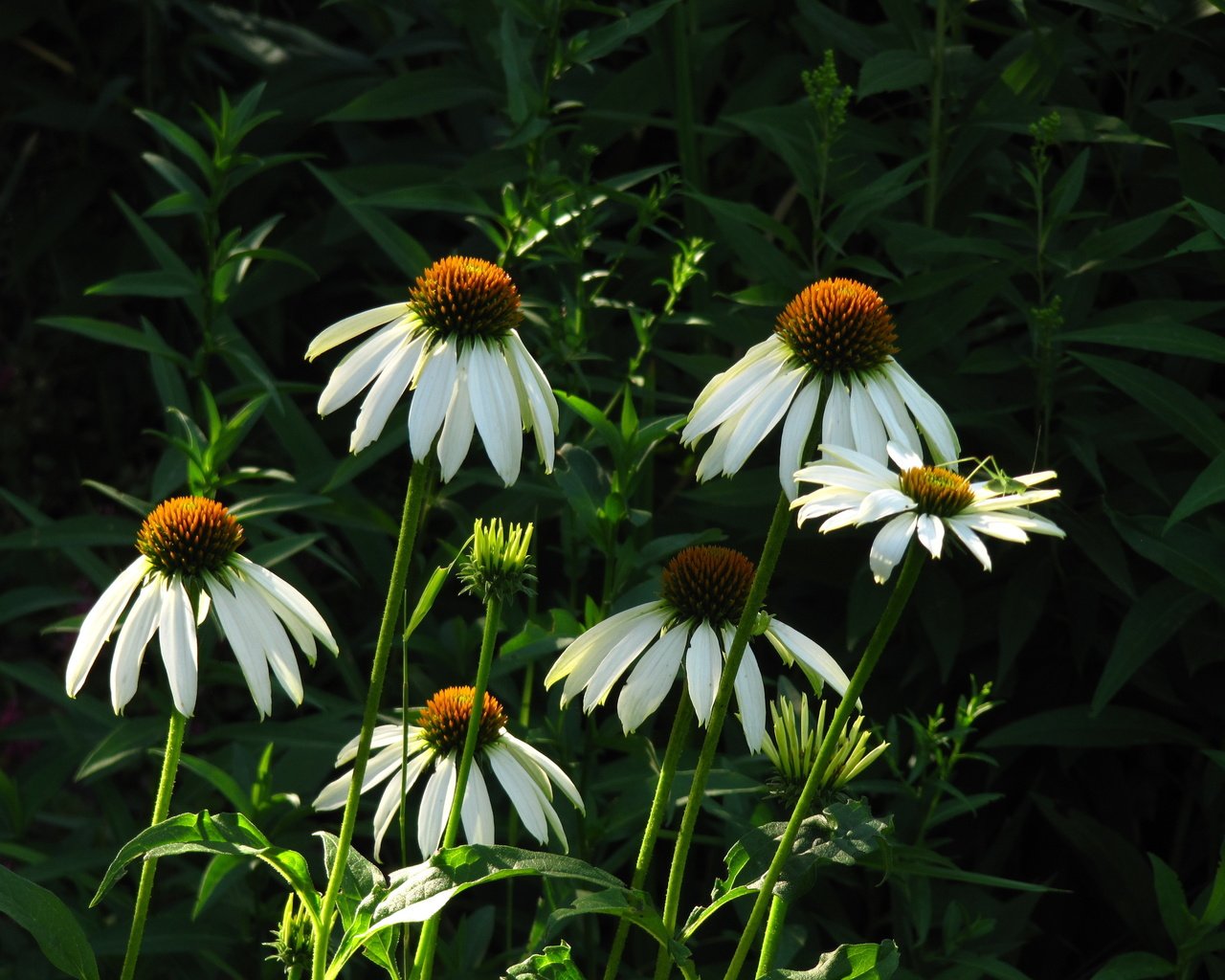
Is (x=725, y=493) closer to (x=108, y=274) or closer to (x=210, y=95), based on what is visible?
(x=108, y=274)

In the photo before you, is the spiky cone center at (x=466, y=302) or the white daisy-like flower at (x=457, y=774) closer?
the spiky cone center at (x=466, y=302)

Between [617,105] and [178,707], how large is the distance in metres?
1.14

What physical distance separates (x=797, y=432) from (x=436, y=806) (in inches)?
14.2

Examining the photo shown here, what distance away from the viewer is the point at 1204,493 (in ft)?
3.64

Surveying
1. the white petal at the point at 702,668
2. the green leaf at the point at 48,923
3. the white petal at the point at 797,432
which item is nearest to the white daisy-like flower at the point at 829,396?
the white petal at the point at 797,432

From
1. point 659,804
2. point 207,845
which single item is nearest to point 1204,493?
point 659,804

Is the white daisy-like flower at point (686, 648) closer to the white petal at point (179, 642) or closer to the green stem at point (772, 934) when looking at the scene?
the green stem at point (772, 934)

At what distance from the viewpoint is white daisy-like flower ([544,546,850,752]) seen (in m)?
0.83

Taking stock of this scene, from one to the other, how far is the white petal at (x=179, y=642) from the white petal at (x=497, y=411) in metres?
0.21

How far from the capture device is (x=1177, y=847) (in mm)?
1482

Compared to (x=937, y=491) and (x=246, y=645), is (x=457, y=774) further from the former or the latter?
(x=937, y=491)

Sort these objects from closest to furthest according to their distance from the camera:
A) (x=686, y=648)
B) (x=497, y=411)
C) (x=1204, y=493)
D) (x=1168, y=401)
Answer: (x=497, y=411)
(x=686, y=648)
(x=1204, y=493)
(x=1168, y=401)

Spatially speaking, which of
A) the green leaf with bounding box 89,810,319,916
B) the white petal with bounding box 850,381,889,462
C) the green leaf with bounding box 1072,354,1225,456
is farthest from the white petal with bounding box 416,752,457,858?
the green leaf with bounding box 1072,354,1225,456

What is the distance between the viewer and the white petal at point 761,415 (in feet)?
2.53
